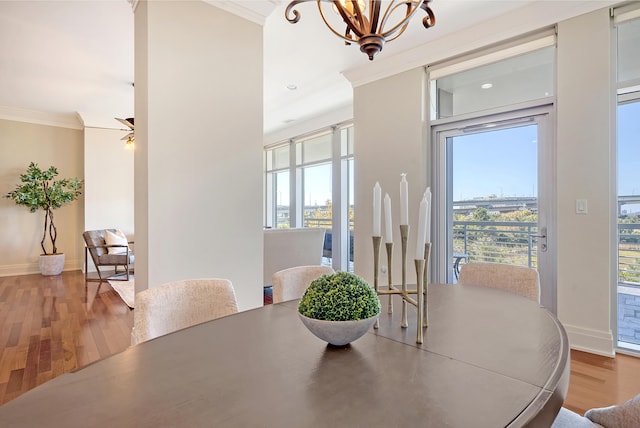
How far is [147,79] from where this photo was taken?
2.32 meters

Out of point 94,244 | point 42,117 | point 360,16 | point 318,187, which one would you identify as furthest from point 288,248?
point 42,117

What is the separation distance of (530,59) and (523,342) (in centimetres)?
303

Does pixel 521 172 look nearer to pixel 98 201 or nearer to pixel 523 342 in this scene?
pixel 523 342

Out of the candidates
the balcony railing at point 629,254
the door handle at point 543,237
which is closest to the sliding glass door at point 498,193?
the door handle at point 543,237

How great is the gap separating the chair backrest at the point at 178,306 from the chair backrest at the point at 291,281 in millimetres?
269

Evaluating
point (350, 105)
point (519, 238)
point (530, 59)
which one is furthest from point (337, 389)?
point (350, 105)

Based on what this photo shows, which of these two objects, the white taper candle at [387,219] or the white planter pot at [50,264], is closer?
the white taper candle at [387,219]

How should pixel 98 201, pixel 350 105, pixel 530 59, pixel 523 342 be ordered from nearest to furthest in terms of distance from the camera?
pixel 523 342 → pixel 530 59 → pixel 350 105 → pixel 98 201

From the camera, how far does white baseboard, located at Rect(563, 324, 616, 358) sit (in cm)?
257

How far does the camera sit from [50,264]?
5.70 metres

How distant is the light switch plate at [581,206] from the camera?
8.82 ft

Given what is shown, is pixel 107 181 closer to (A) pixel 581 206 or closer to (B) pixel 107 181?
(B) pixel 107 181

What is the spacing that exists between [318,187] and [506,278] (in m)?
4.86

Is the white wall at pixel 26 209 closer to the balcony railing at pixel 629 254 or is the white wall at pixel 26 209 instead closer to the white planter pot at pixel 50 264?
the white planter pot at pixel 50 264
